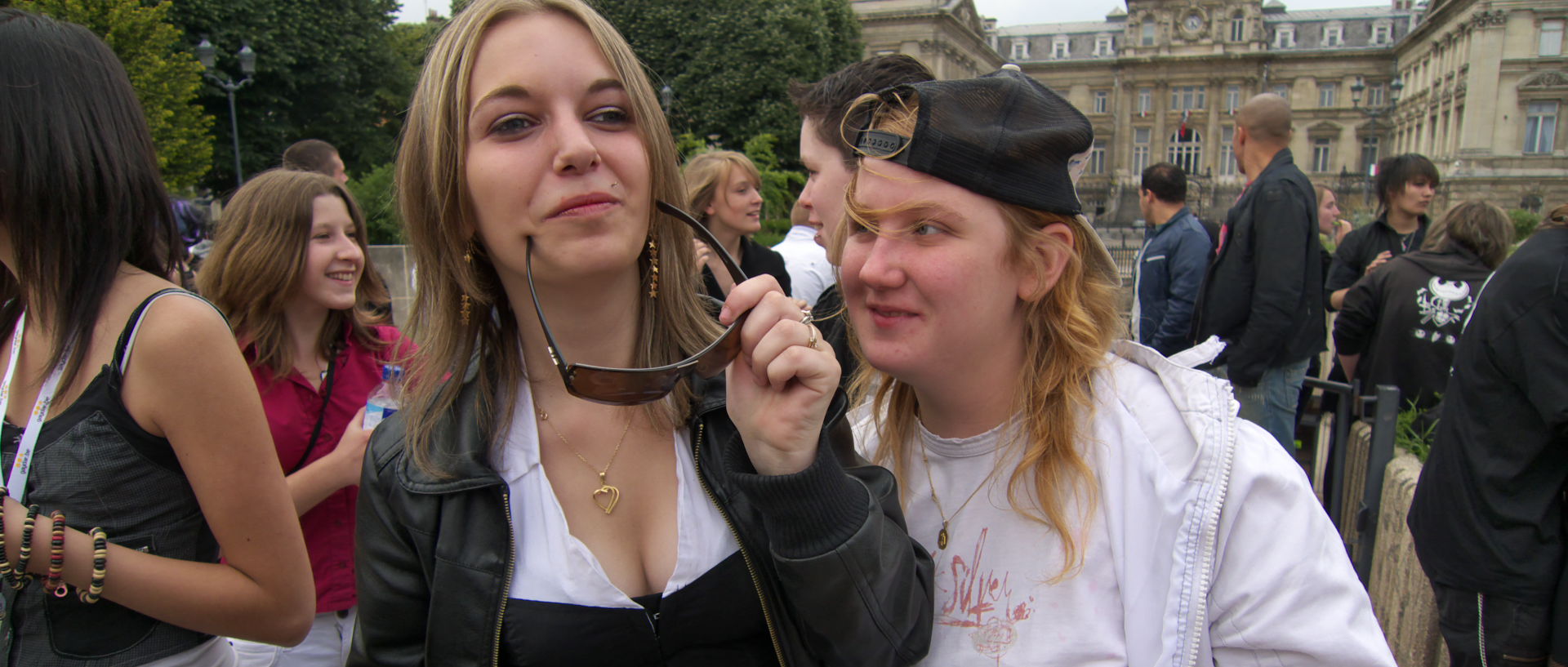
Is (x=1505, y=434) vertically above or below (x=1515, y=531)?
above

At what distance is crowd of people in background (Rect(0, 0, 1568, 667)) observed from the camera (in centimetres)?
147

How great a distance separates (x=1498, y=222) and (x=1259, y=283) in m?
1.26

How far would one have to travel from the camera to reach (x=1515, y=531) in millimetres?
2752

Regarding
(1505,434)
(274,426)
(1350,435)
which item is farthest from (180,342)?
(1350,435)

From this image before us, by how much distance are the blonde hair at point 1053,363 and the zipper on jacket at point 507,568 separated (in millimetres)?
764

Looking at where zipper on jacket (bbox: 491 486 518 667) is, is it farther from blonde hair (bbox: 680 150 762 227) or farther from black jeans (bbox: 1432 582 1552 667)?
blonde hair (bbox: 680 150 762 227)

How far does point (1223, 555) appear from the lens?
58.7 inches

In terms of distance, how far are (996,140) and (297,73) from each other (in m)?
30.4

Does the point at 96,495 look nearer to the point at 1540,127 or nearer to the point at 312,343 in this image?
the point at 312,343

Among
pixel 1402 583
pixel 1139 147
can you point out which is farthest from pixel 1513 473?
pixel 1139 147

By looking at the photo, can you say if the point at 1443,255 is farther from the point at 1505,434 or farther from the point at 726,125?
the point at 726,125

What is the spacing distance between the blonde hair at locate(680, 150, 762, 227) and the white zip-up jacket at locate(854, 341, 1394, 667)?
12.1ft

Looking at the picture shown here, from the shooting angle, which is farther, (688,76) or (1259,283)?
(688,76)

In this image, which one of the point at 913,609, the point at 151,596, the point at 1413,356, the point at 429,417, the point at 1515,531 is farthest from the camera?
the point at 1413,356
